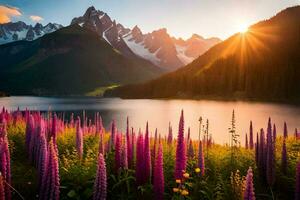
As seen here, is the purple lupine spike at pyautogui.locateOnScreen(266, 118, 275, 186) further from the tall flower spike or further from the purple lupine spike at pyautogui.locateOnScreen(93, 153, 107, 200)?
the purple lupine spike at pyautogui.locateOnScreen(93, 153, 107, 200)

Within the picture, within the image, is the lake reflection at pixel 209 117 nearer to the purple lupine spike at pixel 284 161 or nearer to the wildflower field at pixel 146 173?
the purple lupine spike at pixel 284 161

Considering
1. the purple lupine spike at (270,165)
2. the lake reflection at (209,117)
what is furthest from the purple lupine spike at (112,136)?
the lake reflection at (209,117)

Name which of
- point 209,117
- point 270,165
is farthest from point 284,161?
point 209,117

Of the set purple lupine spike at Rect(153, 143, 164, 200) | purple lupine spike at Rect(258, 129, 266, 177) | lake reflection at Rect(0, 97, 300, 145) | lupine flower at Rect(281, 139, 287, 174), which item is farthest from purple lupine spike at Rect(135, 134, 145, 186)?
lake reflection at Rect(0, 97, 300, 145)

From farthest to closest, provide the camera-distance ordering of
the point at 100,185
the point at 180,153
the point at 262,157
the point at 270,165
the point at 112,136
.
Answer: the point at 112,136, the point at 262,157, the point at 270,165, the point at 180,153, the point at 100,185

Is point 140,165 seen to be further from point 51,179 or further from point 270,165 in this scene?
point 270,165

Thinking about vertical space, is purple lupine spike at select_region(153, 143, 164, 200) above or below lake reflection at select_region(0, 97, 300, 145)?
above

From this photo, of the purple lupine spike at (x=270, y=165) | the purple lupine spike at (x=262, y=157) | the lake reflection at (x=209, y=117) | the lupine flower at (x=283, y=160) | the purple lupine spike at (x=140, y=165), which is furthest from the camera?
the lake reflection at (x=209, y=117)

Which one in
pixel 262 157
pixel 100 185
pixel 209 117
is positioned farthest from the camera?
pixel 209 117

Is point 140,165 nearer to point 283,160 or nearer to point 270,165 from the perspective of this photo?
point 270,165

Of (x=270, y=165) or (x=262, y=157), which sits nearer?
(x=270, y=165)

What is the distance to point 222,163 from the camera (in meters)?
12.5

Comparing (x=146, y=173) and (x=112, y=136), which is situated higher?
(x=112, y=136)

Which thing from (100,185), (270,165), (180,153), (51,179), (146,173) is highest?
→ (180,153)
